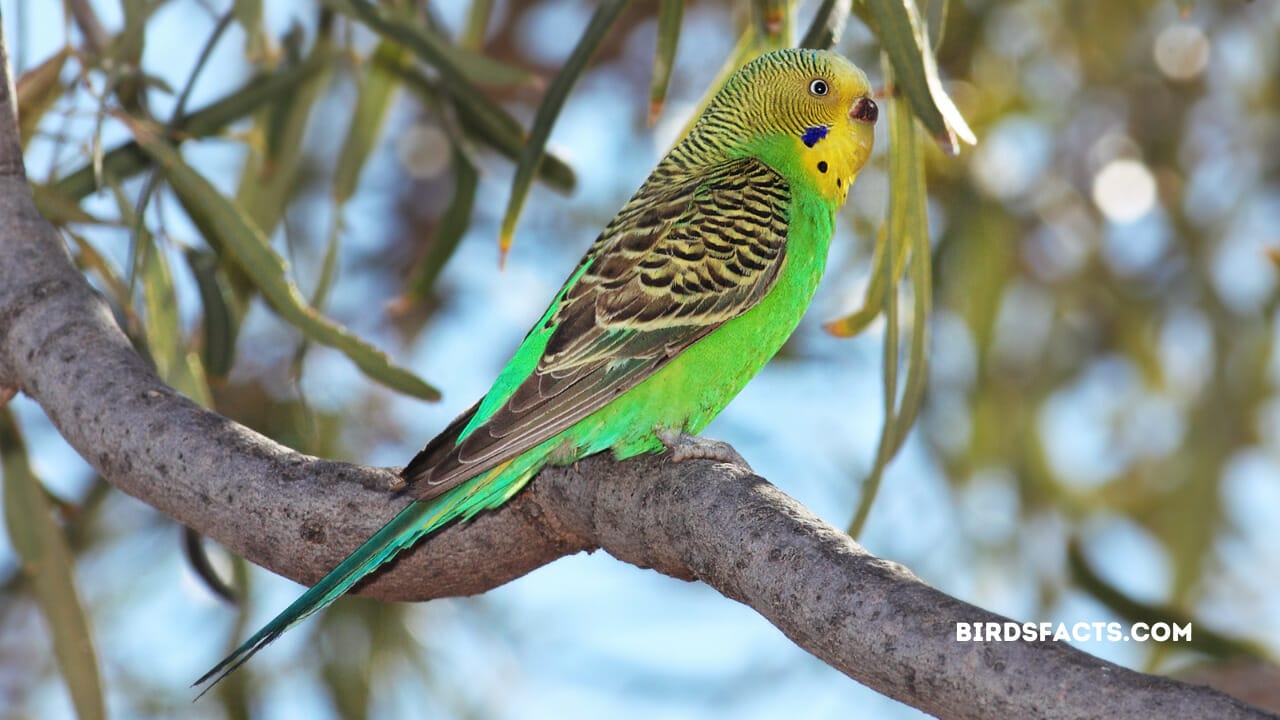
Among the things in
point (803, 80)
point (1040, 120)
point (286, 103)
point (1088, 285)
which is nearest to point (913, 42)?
point (803, 80)

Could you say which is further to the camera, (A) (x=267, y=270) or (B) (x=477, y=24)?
(B) (x=477, y=24)

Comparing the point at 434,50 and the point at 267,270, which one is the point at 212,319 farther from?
the point at 434,50

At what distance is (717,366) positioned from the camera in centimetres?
227

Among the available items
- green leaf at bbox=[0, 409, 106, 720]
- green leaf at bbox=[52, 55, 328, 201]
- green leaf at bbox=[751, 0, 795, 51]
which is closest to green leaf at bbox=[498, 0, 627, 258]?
green leaf at bbox=[751, 0, 795, 51]

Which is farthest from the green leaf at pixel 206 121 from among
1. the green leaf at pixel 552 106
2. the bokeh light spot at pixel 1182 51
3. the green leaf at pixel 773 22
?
the bokeh light spot at pixel 1182 51

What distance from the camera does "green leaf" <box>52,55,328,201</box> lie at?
2.61 m

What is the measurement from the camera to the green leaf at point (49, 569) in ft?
7.88

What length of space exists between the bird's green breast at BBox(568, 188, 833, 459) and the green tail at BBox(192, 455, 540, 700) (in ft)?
0.62

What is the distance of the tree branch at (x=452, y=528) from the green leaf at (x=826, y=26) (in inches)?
33.9

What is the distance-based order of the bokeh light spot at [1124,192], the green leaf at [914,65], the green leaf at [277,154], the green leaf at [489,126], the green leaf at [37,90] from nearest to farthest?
1. the green leaf at [914,65]
2. the green leaf at [37,90]
3. the green leaf at [489,126]
4. the green leaf at [277,154]
5. the bokeh light spot at [1124,192]

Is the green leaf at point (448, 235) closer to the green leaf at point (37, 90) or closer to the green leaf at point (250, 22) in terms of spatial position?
the green leaf at point (250, 22)

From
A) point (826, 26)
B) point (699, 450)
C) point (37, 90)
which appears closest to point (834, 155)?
point (826, 26)

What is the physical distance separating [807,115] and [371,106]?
1.14m

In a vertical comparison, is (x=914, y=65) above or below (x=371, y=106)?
below
